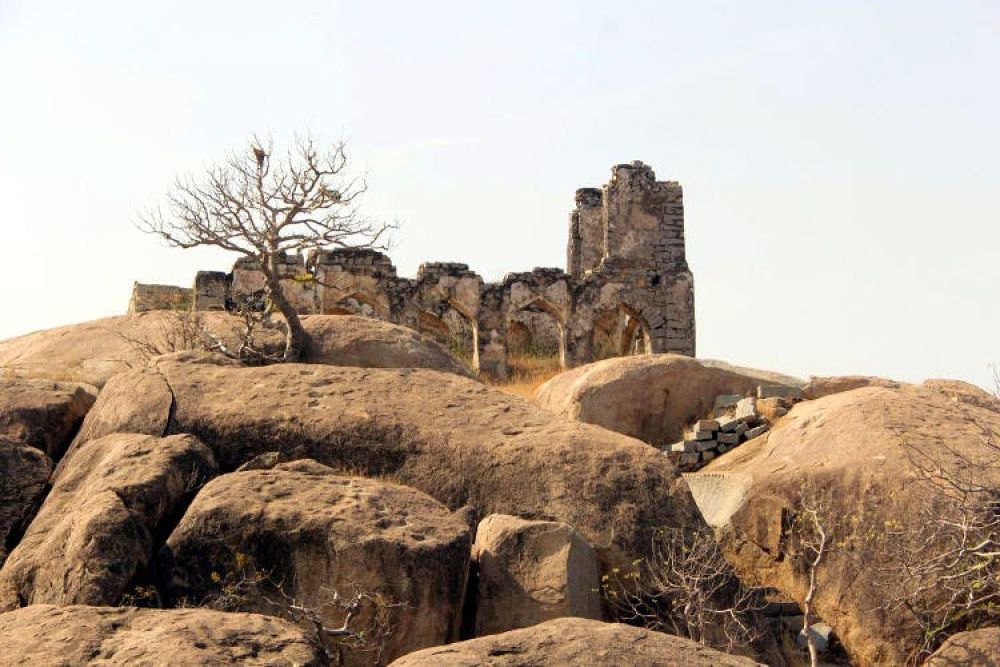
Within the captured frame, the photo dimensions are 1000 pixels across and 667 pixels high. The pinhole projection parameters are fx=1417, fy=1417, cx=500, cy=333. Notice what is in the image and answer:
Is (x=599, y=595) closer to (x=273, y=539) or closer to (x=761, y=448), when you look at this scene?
(x=273, y=539)

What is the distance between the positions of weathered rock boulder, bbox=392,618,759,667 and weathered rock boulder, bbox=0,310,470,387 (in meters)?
7.02

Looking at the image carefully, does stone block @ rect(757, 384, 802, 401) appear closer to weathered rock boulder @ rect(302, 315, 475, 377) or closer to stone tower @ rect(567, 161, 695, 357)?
weathered rock boulder @ rect(302, 315, 475, 377)

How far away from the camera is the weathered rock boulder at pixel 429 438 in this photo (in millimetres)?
12047

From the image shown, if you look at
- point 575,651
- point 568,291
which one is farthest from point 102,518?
point 568,291

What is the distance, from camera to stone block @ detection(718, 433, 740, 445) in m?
16.0

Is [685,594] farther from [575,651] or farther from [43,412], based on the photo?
[43,412]

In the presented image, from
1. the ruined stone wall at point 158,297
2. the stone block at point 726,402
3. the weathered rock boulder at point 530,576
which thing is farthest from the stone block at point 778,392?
the ruined stone wall at point 158,297

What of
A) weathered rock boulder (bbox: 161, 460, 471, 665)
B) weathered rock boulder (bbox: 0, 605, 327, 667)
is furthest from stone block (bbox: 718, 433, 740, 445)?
weathered rock boulder (bbox: 0, 605, 327, 667)

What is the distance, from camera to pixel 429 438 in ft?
41.5

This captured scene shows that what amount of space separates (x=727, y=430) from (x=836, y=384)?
6.61ft

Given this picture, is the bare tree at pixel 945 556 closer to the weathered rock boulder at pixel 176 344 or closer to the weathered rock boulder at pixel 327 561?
the weathered rock boulder at pixel 327 561

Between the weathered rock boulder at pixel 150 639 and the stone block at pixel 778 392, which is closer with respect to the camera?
the weathered rock boulder at pixel 150 639

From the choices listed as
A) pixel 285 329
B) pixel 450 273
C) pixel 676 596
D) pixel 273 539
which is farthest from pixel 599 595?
pixel 450 273

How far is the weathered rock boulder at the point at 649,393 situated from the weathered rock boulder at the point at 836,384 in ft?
2.63
